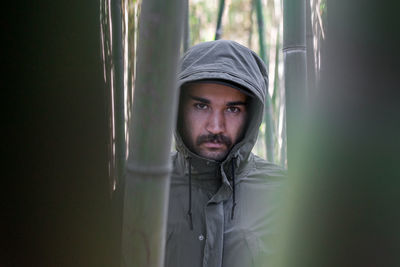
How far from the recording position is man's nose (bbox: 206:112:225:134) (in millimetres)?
1092

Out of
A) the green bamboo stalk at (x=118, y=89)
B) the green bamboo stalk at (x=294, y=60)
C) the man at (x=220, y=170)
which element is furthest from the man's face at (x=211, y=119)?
the green bamboo stalk at (x=118, y=89)

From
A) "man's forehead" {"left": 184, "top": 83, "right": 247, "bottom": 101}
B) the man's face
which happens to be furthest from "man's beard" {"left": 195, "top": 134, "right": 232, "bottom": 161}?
"man's forehead" {"left": 184, "top": 83, "right": 247, "bottom": 101}

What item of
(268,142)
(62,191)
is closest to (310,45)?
(268,142)

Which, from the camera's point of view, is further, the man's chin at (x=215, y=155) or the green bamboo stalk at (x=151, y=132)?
the man's chin at (x=215, y=155)

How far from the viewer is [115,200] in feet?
1.31

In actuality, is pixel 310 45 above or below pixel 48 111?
above

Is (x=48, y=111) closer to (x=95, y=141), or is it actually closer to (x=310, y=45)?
(x=95, y=141)

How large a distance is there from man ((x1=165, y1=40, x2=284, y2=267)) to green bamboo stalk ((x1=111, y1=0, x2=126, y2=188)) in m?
0.60

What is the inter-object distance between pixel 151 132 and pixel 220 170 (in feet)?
2.50

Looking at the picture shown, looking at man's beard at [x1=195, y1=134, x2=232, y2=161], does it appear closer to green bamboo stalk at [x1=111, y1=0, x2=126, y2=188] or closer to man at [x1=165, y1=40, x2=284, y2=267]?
man at [x1=165, y1=40, x2=284, y2=267]

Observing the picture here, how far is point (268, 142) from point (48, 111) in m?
1.45

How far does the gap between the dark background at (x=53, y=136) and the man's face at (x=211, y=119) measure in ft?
2.36

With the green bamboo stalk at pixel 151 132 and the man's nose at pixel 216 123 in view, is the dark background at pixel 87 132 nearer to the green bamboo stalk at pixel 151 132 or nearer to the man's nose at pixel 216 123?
the green bamboo stalk at pixel 151 132

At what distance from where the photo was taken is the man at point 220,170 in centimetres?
99
